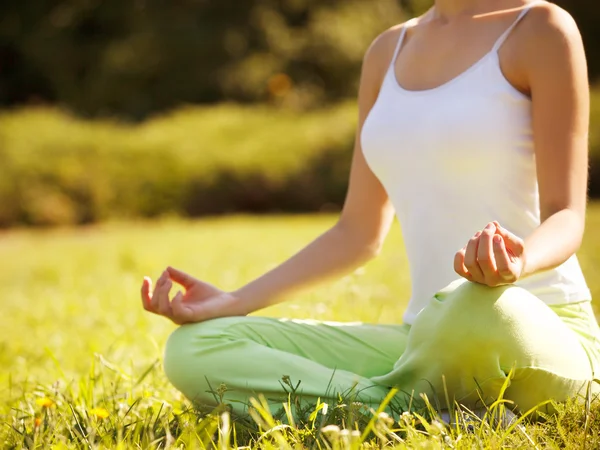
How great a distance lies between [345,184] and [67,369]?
8532mm

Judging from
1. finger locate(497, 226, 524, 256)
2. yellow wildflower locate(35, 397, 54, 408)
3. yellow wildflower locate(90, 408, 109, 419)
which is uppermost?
finger locate(497, 226, 524, 256)

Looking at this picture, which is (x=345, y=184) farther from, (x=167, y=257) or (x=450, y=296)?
(x=450, y=296)

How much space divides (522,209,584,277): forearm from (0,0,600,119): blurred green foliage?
581 inches

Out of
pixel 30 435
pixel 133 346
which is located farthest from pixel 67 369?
pixel 30 435

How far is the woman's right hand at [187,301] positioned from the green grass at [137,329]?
251 mm

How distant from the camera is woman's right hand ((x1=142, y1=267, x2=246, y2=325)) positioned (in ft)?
7.12

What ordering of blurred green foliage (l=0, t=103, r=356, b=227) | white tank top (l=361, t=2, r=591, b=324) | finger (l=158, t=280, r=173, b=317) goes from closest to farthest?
1. white tank top (l=361, t=2, r=591, b=324)
2. finger (l=158, t=280, r=173, b=317)
3. blurred green foliage (l=0, t=103, r=356, b=227)

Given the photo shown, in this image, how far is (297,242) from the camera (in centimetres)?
781

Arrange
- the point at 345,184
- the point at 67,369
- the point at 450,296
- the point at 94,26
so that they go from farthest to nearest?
the point at 94,26
the point at 345,184
the point at 67,369
the point at 450,296

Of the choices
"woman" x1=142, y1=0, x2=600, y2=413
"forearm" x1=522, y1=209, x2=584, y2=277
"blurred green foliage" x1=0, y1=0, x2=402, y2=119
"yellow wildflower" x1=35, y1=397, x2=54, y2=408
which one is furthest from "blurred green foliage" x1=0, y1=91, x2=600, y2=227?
"forearm" x1=522, y1=209, x2=584, y2=277

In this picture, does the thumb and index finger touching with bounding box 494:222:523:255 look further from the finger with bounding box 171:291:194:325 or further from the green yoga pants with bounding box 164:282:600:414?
the finger with bounding box 171:291:194:325

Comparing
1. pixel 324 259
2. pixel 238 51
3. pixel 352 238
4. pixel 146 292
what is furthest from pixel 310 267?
pixel 238 51

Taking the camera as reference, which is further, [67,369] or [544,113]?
[67,369]

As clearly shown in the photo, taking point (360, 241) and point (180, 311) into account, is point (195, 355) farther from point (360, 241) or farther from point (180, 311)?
point (360, 241)
